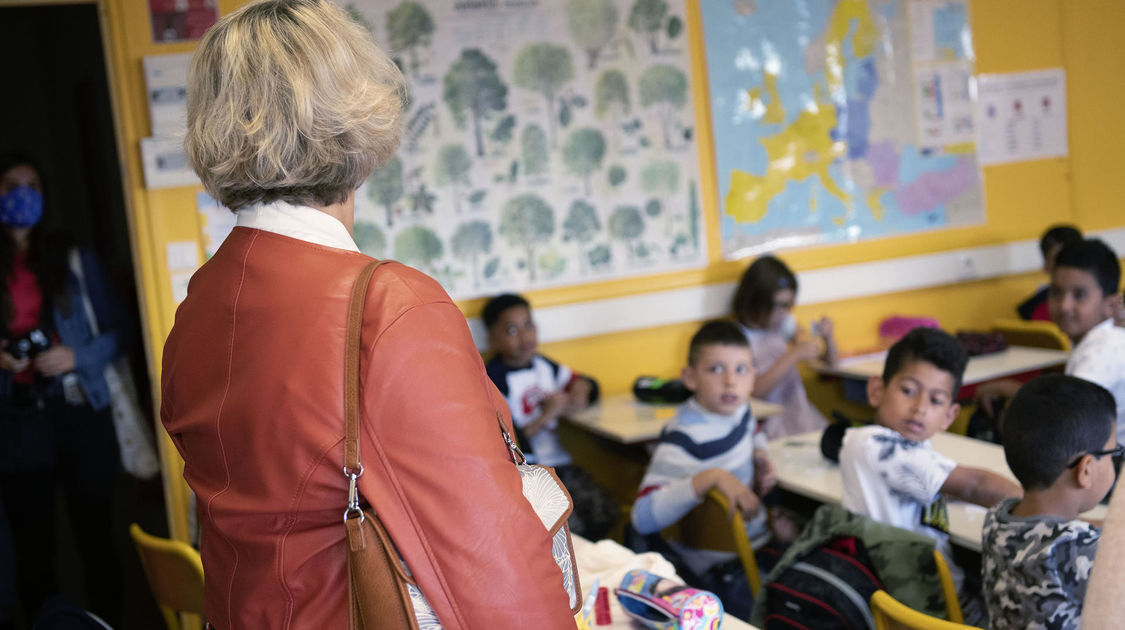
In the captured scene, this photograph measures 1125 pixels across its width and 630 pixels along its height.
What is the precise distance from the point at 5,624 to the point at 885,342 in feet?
12.5

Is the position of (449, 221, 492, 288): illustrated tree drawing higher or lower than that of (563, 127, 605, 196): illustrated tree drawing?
lower

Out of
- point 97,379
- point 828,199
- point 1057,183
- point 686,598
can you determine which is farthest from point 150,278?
point 1057,183

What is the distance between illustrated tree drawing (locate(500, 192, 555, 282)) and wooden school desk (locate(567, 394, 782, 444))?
0.65 meters

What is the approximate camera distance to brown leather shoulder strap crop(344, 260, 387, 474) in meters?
0.96

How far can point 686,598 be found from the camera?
5.11ft

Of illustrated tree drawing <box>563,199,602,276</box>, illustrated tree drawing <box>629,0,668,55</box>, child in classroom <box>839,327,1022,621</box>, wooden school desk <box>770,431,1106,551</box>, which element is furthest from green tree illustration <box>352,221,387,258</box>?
child in classroom <box>839,327,1022,621</box>

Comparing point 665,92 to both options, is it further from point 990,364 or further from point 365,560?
point 365,560

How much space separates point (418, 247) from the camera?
3.88 m

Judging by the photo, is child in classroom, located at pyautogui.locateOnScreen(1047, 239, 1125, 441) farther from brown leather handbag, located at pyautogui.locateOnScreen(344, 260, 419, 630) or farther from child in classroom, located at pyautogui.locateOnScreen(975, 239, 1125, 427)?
brown leather handbag, located at pyautogui.locateOnScreen(344, 260, 419, 630)

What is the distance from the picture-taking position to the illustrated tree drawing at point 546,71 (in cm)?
396

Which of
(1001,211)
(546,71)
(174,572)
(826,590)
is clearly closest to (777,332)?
(546,71)

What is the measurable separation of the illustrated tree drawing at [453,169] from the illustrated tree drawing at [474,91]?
0.08 metres

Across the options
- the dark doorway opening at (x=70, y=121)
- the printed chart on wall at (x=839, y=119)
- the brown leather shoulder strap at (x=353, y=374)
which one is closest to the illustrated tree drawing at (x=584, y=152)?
the printed chart on wall at (x=839, y=119)

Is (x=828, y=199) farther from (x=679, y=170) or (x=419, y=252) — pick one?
(x=419, y=252)
